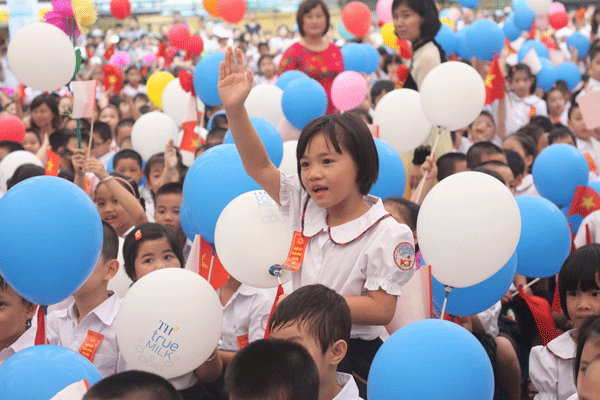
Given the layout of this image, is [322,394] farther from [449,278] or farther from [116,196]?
[116,196]

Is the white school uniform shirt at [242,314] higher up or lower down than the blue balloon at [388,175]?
lower down

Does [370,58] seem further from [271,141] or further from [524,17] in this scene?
[271,141]

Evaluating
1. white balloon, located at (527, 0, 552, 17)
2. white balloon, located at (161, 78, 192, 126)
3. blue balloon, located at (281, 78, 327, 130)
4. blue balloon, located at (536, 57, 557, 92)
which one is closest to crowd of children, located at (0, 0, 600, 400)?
blue balloon, located at (281, 78, 327, 130)

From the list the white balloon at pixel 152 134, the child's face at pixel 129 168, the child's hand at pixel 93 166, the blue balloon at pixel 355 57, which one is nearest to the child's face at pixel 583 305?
the child's hand at pixel 93 166

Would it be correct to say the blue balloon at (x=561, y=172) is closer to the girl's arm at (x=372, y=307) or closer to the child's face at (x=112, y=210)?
the girl's arm at (x=372, y=307)

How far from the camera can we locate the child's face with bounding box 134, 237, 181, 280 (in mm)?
2342

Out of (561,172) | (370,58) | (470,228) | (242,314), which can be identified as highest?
(470,228)

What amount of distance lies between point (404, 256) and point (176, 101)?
3.33m

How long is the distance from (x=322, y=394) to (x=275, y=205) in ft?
2.00

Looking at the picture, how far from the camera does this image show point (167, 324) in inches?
66.9

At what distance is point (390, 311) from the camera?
1662 millimetres

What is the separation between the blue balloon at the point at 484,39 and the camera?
496 centimetres

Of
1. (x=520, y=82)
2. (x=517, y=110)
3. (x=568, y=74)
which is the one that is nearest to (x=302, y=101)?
(x=517, y=110)

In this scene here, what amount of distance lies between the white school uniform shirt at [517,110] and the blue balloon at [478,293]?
3563mm
